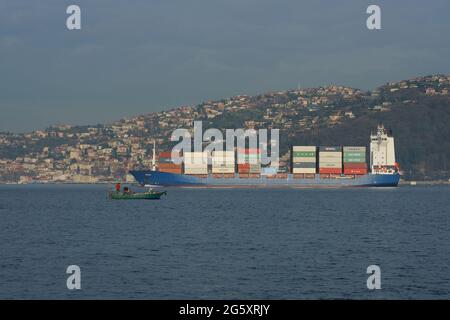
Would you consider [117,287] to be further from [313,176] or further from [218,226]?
[313,176]

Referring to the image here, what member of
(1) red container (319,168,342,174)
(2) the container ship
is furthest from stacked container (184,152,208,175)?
(1) red container (319,168,342,174)

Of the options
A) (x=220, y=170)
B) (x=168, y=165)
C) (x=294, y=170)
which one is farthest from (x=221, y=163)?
(x=294, y=170)

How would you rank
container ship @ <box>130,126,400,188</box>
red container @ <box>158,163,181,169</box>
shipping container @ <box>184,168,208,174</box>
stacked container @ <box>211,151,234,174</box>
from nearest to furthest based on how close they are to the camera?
container ship @ <box>130,126,400,188</box>, shipping container @ <box>184,168,208,174</box>, stacked container @ <box>211,151,234,174</box>, red container @ <box>158,163,181,169</box>

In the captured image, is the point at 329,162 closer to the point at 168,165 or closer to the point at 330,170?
the point at 330,170

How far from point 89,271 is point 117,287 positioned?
4772 millimetres

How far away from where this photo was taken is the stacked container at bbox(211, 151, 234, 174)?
6791 inches

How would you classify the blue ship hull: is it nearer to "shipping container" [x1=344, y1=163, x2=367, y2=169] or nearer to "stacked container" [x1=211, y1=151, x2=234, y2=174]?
"stacked container" [x1=211, y1=151, x2=234, y2=174]

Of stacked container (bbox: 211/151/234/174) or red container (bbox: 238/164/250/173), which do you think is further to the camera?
red container (bbox: 238/164/250/173)

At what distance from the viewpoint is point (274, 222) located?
62344 mm

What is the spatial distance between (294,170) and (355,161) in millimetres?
14809

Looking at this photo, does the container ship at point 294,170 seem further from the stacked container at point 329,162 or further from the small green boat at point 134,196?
the small green boat at point 134,196

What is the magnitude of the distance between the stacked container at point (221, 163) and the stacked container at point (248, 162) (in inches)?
97.4
